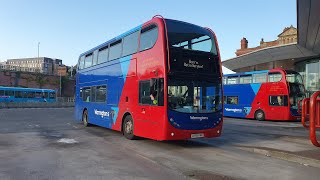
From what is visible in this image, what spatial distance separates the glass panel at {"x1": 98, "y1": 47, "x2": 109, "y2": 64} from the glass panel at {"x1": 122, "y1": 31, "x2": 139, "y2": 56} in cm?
207

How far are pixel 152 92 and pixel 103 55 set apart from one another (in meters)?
5.59

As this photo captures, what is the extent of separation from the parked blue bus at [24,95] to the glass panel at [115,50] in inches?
1471

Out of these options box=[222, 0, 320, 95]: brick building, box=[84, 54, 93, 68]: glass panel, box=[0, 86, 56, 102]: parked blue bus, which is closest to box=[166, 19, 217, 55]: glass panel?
box=[84, 54, 93, 68]: glass panel

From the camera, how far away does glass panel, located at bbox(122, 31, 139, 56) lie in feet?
40.3

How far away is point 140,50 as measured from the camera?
11.9 metres

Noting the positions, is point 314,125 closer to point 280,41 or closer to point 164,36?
point 164,36

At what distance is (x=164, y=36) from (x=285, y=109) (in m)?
16.5

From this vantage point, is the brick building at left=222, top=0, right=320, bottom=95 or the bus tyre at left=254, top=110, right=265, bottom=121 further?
the bus tyre at left=254, top=110, right=265, bottom=121

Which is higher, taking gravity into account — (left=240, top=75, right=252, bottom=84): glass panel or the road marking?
(left=240, top=75, right=252, bottom=84): glass panel

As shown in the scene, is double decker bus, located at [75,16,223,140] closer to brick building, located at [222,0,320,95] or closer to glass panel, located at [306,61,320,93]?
brick building, located at [222,0,320,95]

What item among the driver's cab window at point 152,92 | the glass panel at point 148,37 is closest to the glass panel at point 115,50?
the glass panel at point 148,37

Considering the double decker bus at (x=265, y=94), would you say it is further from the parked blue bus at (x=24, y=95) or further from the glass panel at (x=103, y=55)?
the parked blue bus at (x=24, y=95)

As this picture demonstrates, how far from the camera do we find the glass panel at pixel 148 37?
11.0 metres

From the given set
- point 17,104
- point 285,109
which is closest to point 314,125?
point 285,109
